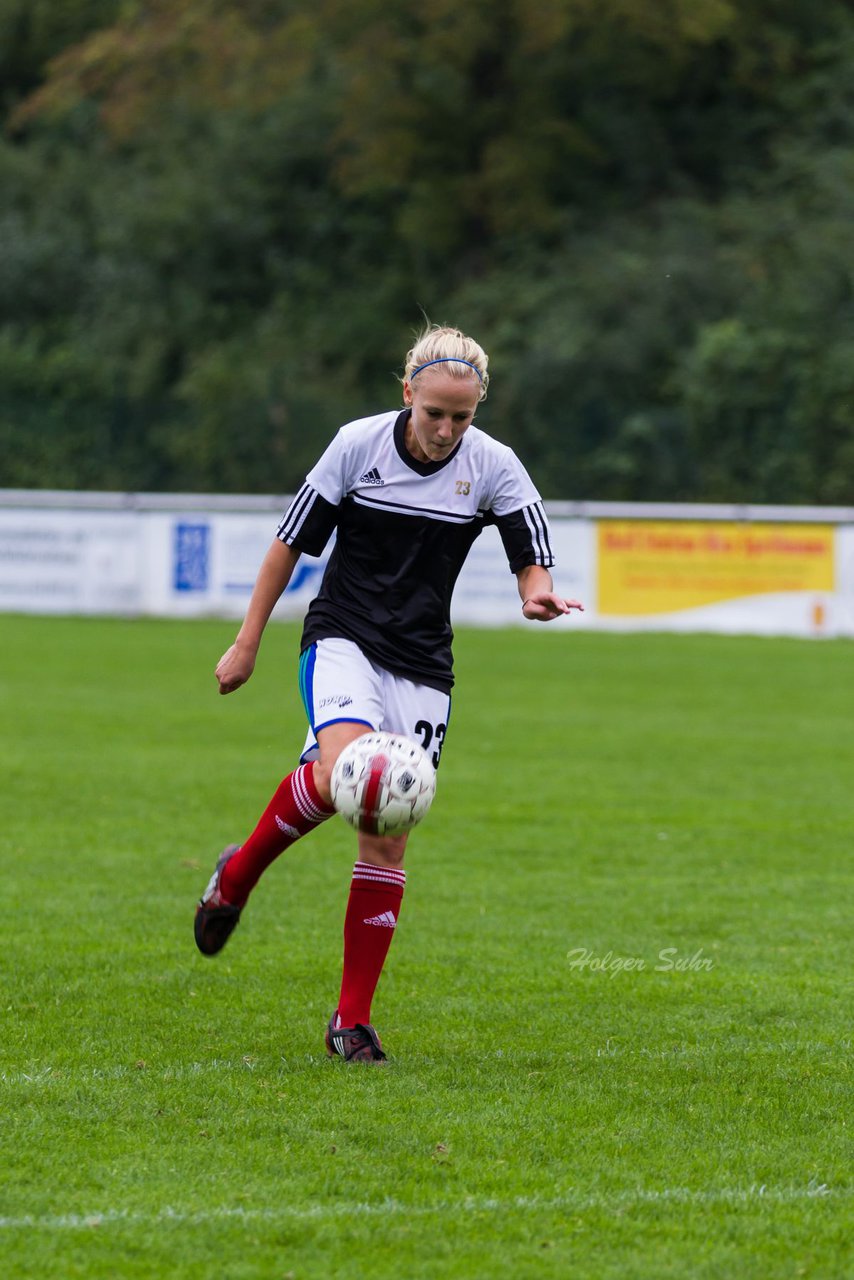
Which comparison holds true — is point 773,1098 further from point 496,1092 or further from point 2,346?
point 2,346

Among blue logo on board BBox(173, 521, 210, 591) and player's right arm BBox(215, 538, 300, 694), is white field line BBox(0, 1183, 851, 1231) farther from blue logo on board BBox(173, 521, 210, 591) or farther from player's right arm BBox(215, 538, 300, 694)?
blue logo on board BBox(173, 521, 210, 591)

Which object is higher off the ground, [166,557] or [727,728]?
[166,557]

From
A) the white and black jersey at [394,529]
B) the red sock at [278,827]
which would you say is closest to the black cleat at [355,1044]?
the red sock at [278,827]

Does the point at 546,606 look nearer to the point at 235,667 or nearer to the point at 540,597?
the point at 540,597

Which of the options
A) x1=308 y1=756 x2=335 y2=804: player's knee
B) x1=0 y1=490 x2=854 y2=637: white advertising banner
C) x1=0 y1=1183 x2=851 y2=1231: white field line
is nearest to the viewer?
x1=0 y1=1183 x2=851 y2=1231: white field line

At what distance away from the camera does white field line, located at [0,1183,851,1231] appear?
372 cm

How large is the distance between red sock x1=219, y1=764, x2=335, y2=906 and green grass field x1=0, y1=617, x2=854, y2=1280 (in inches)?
15.7

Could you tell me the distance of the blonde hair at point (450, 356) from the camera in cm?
501

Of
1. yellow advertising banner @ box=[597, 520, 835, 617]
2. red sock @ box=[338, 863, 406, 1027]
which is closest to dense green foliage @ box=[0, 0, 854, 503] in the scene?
yellow advertising banner @ box=[597, 520, 835, 617]

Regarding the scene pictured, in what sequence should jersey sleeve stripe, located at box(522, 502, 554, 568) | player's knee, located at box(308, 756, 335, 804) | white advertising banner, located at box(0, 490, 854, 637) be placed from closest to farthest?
player's knee, located at box(308, 756, 335, 804) → jersey sleeve stripe, located at box(522, 502, 554, 568) → white advertising banner, located at box(0, 490, 854, 637)

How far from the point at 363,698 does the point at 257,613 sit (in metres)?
0.40

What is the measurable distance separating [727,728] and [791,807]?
12.6ft

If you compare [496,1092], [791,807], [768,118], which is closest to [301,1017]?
[496,1092]

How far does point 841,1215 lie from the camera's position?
12.5 feet
